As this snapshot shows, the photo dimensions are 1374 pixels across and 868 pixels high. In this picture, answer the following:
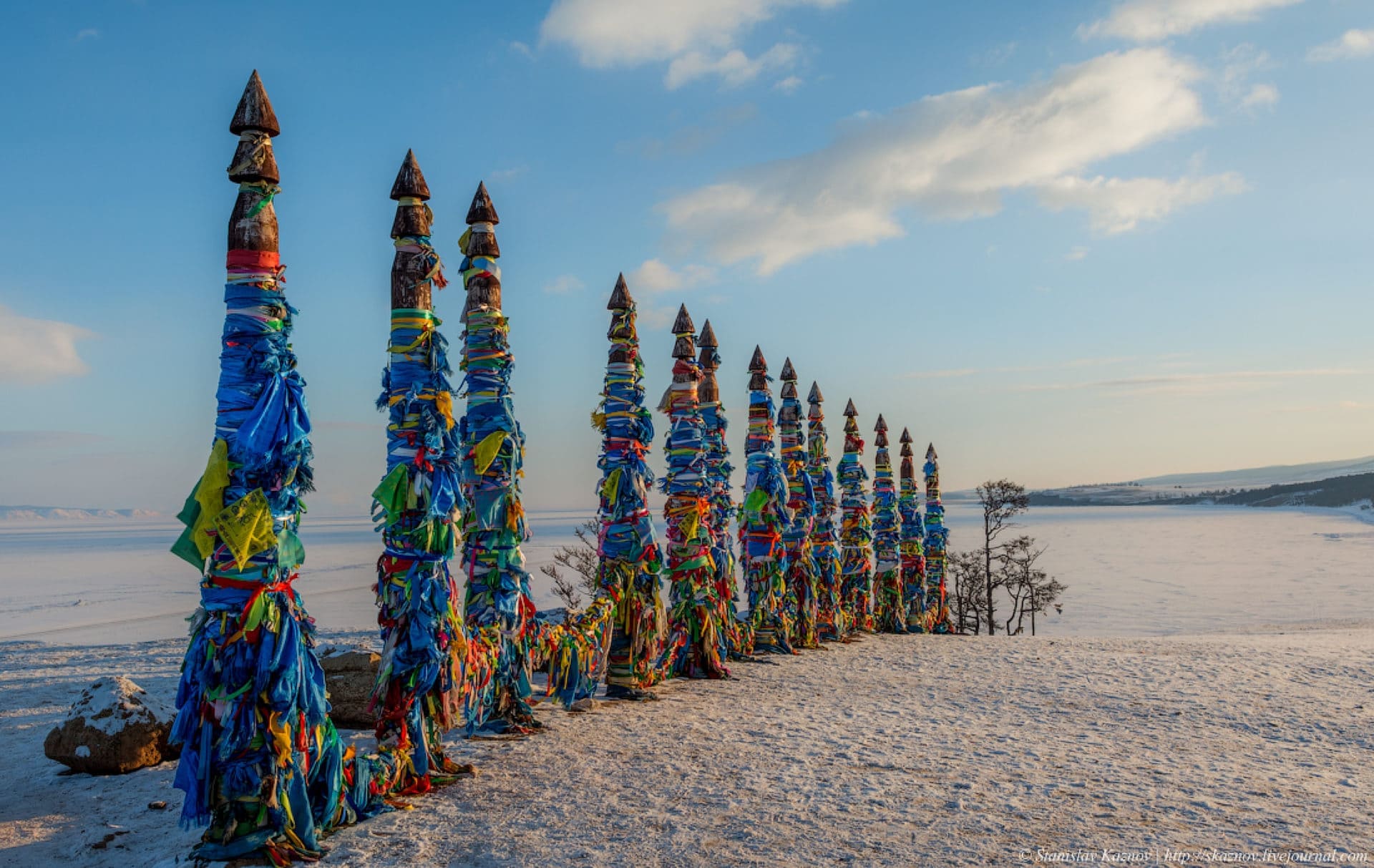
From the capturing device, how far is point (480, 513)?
357 inches

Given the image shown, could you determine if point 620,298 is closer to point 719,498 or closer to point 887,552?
point 719,498

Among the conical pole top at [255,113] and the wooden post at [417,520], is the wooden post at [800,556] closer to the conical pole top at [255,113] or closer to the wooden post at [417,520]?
the wooden post at [417,520]

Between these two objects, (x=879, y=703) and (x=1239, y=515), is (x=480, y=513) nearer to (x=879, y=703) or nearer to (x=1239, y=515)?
(x=879, y=703)

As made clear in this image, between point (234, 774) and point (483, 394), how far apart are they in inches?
178

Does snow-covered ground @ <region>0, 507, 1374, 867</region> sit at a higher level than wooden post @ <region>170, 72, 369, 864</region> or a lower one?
lower

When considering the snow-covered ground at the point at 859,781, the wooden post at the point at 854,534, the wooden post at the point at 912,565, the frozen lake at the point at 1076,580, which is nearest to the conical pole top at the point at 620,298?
the snow-covered ground at the point at 859,781

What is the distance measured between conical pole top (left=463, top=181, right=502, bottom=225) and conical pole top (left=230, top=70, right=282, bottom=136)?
126 inches

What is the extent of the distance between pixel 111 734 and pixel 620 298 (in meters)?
7.77

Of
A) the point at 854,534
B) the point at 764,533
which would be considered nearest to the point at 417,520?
the point at 764,533

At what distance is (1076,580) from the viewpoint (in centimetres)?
5441

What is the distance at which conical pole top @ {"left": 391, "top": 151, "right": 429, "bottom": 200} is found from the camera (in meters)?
7.71

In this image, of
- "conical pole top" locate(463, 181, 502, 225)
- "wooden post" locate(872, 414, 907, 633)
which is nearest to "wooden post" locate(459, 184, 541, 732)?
"conical pole top" locate(463, 181, 502, 225)

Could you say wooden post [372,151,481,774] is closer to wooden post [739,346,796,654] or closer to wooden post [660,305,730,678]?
wooden post [660,305,730,678]

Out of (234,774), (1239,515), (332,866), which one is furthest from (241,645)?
(1239,515)
